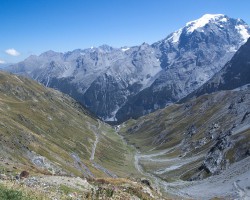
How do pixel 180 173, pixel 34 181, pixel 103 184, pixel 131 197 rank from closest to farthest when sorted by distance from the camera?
pixel 34 181 < pixel 131 197 < pixel 103 184 < pixel 180 173

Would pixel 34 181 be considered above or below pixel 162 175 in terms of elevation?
above

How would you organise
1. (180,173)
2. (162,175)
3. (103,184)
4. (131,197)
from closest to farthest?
(131,197) → (103,184) → (180,173) → (162,175)

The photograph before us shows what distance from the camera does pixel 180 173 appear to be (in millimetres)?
180625

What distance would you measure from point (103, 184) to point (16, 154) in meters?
85.6

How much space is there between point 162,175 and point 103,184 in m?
159

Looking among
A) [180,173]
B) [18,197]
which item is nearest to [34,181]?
[18,197]

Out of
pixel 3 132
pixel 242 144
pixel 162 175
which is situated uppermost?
pixel 242 144

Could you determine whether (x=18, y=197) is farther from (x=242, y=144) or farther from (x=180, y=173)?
(x=180, y=173)

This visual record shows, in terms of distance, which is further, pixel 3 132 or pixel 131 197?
pixel 3 132

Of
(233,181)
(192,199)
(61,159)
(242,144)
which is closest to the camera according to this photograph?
(192,199)

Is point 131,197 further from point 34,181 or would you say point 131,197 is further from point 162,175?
point 162,175

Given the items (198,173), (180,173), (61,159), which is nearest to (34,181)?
(61,159)

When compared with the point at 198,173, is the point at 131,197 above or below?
above

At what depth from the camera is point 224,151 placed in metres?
166
